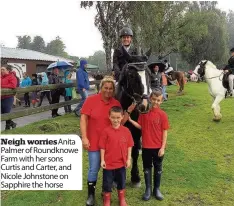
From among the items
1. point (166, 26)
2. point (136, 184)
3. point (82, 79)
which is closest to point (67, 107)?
point (82, 79)

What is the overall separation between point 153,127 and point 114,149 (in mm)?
665

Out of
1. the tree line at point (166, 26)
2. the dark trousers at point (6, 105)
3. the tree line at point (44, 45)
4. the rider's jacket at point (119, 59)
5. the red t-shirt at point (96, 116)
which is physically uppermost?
the tree line at point (44, 45)

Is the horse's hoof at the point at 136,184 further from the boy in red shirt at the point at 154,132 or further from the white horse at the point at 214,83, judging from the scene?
the white horse at the point at 214,83

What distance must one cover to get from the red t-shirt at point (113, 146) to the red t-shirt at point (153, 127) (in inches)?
17.2

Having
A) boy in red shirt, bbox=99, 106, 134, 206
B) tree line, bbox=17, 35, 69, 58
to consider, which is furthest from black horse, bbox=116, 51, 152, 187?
tree line, bbox=17, 35, 69, 58

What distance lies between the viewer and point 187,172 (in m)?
4.84

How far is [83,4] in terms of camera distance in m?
14.2

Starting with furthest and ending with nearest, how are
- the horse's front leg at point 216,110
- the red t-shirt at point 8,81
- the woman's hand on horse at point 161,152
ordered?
the horse's front leg at point 216,110, the red t-shirt at point 8,81, the woman's hand on horse at point 161,152

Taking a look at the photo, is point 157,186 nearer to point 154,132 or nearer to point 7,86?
point 154,132

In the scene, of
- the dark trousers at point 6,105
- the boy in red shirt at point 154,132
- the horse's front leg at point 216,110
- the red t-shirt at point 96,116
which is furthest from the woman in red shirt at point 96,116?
the horse's front leg at point 216,110

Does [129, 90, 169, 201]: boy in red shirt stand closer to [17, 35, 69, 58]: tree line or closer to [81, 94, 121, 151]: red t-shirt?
[81, 94, 121, 151]: red t-shirt

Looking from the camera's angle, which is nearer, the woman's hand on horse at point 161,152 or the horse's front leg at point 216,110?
the woman's hand on horse at point 161,152

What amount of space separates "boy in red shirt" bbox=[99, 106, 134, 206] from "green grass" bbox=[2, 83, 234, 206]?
512 mm

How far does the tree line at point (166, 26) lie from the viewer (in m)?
14.4
